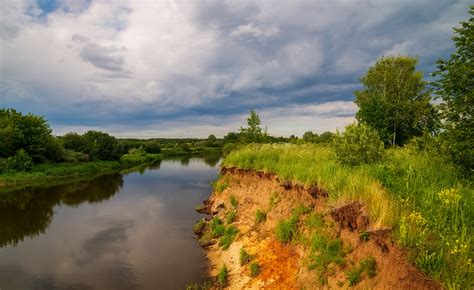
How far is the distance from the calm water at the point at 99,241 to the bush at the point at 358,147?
9869 millimetres

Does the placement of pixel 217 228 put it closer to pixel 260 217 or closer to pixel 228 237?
pixel 228 237

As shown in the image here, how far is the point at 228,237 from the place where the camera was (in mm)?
19422

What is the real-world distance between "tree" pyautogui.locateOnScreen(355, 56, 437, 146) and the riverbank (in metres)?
17.7

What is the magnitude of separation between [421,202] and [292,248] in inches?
245

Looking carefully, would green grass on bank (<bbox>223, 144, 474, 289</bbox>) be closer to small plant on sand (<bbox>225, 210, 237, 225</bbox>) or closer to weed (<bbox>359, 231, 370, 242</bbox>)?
weed (<bbox>359, 231, 370, 242</bbox>)

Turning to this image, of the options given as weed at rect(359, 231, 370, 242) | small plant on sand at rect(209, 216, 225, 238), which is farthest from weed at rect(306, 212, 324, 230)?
small plant on sand at rect(209, 216, 225, 238)

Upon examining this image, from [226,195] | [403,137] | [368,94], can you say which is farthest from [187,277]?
[368,94]

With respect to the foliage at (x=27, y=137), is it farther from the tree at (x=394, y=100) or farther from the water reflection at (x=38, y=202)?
the tree at (x=394, y=100)

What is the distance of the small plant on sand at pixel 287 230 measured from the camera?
46.9 feet

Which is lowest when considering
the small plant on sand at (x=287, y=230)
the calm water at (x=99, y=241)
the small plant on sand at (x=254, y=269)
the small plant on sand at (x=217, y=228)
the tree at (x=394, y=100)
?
the calm water at (x=99, y=241)

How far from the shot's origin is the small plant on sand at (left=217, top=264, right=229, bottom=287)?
1471cm

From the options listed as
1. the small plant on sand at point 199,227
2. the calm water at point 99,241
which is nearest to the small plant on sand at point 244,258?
the calm water at point 99,241

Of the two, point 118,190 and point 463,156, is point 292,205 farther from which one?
point 118,190

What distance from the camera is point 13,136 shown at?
56250 mm
